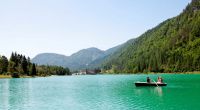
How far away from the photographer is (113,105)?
6003 cm

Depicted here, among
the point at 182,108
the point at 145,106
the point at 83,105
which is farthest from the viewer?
the point at 83,105

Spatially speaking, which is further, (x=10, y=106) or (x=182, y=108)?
Answer: (x=10, y=106)

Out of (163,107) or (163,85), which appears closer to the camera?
(163,107)

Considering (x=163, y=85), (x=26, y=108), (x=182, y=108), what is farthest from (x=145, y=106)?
(x=163, y=85)

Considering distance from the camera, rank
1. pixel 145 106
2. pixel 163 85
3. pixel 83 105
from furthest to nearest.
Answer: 1. pixel 163 85
2. pixel 83 105
3. pixel 145 106

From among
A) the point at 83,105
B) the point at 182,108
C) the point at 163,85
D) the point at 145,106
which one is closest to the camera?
the point at 182,108

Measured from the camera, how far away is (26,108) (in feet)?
196

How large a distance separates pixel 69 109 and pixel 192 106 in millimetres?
19972

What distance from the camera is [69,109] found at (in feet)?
185

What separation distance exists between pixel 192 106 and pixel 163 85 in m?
51.7

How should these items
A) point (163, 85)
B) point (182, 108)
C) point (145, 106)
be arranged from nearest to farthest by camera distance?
point (182, 108), point (145, 106), point (163, 85)

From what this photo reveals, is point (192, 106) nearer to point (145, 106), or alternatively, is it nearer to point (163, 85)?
point (145, 106)

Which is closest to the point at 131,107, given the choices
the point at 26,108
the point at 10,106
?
the point at 26,108

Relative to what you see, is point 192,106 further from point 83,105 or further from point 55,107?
point 55,107
